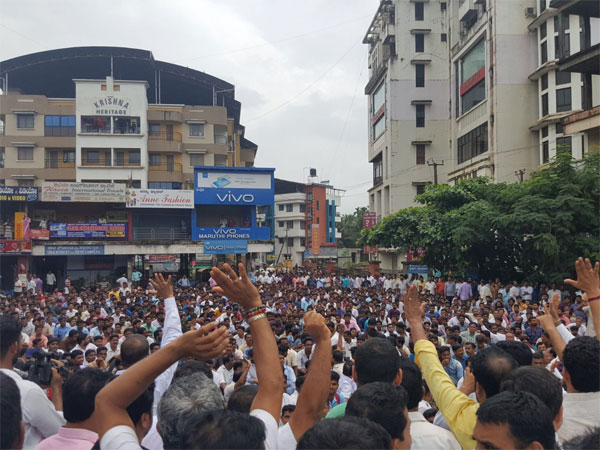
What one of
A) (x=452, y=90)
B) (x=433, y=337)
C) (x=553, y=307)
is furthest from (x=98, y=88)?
(x=553, y=307)

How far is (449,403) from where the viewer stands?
2.50m

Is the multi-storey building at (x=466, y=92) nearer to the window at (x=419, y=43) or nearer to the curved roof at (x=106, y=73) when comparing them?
the window at (x=419, y=43)

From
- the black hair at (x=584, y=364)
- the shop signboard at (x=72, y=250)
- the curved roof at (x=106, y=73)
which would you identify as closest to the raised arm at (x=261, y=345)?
the black hair at (x=584, y=364)

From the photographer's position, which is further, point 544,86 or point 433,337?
point 544,86

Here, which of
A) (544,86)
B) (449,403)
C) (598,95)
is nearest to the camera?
(449,403)

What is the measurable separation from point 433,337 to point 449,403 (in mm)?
5787

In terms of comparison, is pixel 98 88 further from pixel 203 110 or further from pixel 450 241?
pixel 450 241

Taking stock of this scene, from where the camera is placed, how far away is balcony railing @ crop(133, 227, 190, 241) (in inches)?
1198

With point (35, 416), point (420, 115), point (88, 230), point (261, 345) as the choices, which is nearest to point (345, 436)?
point (261, 345)

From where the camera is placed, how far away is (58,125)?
3334cm

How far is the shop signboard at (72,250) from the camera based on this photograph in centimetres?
2709

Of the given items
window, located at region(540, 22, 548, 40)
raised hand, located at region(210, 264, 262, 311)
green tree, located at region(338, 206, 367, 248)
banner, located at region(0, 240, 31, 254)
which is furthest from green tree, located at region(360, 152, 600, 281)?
green tree, located at region(338, 206, 367, 248)

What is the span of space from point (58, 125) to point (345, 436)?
35897 mm

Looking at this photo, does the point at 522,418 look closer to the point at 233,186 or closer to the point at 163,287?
the point at 163,287
